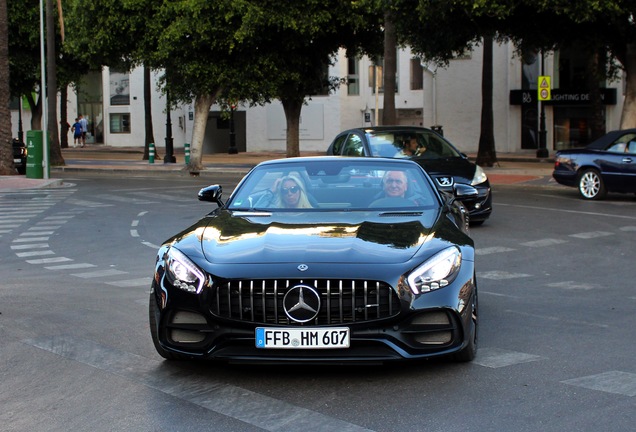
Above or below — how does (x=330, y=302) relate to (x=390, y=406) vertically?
above

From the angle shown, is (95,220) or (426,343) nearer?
(426,343)

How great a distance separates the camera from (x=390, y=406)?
5.48 metres

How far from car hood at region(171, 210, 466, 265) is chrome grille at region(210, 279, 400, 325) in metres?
0.19

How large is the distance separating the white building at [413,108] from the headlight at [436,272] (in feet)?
122

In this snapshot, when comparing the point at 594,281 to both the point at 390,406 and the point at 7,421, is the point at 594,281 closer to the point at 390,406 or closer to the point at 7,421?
the point at 390,406

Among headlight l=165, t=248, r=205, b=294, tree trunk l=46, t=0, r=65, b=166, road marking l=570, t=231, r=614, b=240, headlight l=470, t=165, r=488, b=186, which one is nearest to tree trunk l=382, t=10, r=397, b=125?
tree trunk l=46, t=0, r=65, b=166

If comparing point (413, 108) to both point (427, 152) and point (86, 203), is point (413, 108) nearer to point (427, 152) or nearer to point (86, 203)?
point (86, 203)

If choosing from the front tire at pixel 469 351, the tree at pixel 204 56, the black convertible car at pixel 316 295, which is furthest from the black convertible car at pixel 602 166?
the front tire at pixel 469 351

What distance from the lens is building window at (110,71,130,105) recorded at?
63969 millimetres

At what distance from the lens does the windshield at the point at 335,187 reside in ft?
24.9

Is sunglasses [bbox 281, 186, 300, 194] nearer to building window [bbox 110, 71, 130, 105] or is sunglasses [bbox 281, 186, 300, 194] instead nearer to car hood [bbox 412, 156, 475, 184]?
car hood [bbox 412, 156, 475, 184]

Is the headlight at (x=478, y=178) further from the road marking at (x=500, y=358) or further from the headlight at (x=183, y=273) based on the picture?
the headlight at (x=183, y=273)

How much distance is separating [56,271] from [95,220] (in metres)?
6.09

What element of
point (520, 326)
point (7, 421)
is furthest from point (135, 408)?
point (520, 326)
